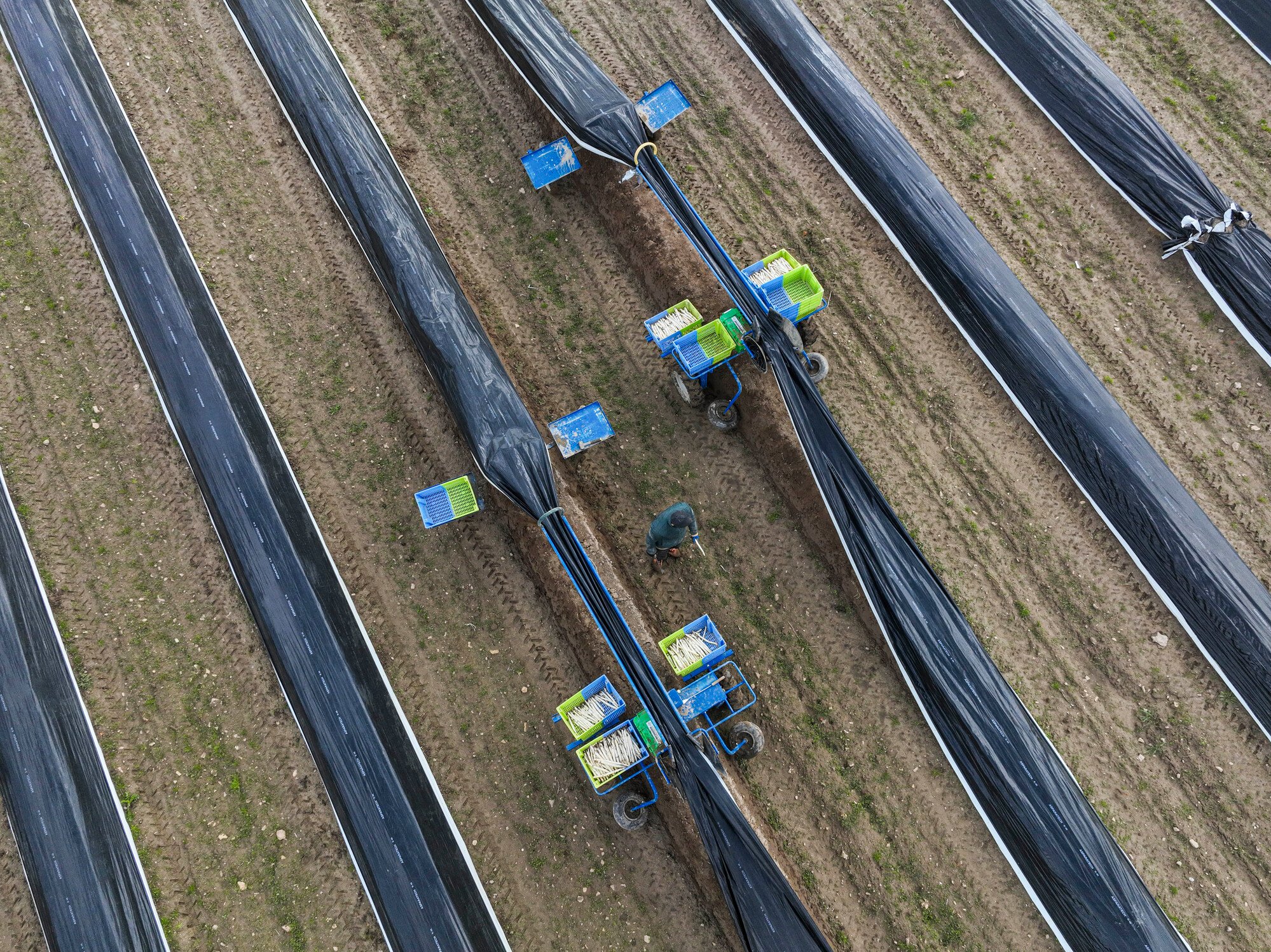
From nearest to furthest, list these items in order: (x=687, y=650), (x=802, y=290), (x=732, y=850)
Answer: (x=732, y=850), (x=687, y=650), (x=802, y=290)

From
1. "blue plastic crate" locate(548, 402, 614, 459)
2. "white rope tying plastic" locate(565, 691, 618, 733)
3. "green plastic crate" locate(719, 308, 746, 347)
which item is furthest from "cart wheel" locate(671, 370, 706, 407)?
"white rope tying plastic" locate(565, 691, 618, 733)

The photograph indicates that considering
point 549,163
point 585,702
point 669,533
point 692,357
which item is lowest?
point 585,702

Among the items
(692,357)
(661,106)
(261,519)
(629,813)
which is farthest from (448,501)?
(661,106)

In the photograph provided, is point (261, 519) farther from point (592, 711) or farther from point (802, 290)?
point (802, 290)

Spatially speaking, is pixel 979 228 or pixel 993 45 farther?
pixel 993 45

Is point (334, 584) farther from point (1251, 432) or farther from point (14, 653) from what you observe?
point (1251, 432)

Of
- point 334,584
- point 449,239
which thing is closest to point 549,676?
point 334,584
